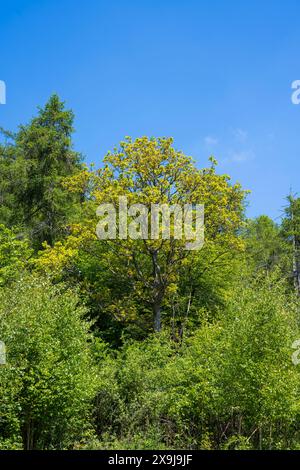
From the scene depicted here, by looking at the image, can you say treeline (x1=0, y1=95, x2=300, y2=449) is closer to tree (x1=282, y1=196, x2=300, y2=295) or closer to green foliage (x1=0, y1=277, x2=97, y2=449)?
green foliage (x1=0, y1=277, x2=97, y2=449)

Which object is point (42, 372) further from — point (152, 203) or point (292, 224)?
point (292, 224)

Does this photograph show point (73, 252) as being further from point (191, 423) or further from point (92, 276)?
point (191, 423)

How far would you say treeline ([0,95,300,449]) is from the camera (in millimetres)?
12828

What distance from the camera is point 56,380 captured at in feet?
43.2

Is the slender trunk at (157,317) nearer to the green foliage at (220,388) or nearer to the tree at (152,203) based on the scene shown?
the tree at (152,203)

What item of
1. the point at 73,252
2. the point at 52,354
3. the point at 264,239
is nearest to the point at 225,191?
the point at 73,252

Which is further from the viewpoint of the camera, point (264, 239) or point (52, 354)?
point (264, 239)

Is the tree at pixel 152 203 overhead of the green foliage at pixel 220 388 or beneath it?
overhead

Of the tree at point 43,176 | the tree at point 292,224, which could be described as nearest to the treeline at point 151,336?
the tree at point 43,176

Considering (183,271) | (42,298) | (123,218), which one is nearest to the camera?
(42,298)

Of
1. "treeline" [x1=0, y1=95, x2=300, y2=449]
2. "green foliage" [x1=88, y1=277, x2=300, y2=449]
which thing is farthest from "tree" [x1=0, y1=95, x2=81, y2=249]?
"green foliage" [x1=88, y1=277, x2=300, y2=449]

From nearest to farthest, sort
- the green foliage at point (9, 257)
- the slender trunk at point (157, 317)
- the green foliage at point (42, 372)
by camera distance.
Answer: the green foliage at point (42, 372), the green foliage at point (9, 257), the slender trunk at point (157, 317)

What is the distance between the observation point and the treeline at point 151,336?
12828 mm

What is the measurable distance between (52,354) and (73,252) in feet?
32.5
